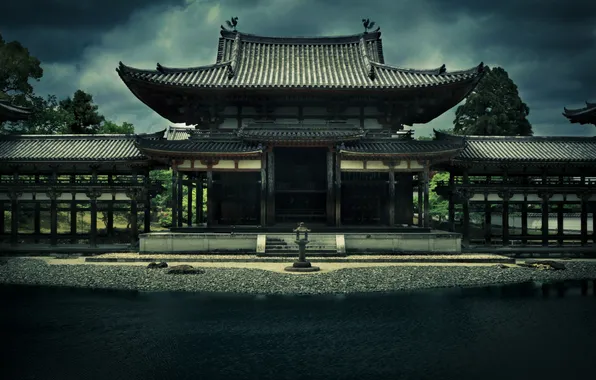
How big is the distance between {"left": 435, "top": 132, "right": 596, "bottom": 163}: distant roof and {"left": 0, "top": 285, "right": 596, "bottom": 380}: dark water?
550 inches

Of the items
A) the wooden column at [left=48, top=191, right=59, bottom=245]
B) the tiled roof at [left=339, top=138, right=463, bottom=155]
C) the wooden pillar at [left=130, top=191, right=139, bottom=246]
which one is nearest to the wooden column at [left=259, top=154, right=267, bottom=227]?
the tiled roof at [left=339, top=138, right=463, bottom=155]

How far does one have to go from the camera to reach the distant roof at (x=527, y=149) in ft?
98.7

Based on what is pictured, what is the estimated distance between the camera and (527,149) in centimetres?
3141

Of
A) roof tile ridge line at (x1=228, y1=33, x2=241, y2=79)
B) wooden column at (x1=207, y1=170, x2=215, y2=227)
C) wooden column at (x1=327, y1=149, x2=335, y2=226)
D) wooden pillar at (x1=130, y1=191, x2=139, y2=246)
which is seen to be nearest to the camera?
wooden column at (x1=207, y1=170, x2=215, y2=227)

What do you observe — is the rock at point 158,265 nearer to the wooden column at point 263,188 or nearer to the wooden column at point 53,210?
the wooden column at point 263,188

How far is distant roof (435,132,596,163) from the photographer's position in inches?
1185

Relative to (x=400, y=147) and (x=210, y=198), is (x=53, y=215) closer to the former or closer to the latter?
(x=210, y=198)

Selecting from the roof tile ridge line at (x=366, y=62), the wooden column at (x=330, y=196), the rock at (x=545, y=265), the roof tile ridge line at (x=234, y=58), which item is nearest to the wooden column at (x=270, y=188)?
the wooden column at (x=330, y=196)

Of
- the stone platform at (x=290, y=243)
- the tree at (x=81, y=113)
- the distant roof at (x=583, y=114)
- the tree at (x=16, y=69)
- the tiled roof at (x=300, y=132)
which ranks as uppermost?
the tree at (x=16, y=69)

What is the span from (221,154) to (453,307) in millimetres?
17063

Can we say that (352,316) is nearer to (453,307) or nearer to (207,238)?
(453,307)

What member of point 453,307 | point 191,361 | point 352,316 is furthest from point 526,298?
point 191,361

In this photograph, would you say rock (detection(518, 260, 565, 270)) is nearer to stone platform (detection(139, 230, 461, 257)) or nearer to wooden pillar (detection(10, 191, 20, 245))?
stone platform (detection(139, 230, 461, 257))

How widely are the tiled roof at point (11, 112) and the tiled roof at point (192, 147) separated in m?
11.7
